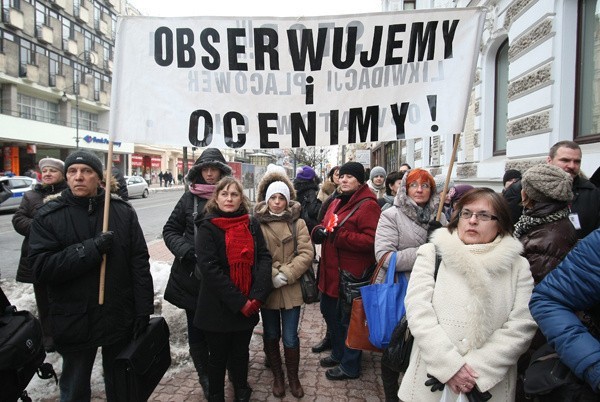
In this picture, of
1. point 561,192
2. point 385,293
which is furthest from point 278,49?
point 561,192

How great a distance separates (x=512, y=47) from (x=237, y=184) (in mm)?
6627

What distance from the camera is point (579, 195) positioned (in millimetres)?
3135

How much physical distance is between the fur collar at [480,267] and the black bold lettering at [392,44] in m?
1.68

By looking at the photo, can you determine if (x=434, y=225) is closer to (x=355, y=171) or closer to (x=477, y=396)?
(x=355, y=171)

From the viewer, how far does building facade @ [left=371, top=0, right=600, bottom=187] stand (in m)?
5.70

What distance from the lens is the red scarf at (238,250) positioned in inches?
117

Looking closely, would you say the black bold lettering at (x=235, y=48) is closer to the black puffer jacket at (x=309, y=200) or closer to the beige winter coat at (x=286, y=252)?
the beige winter coat at (x=286, y=252)

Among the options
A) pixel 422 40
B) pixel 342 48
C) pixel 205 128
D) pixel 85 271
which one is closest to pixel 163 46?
pixel 205 128

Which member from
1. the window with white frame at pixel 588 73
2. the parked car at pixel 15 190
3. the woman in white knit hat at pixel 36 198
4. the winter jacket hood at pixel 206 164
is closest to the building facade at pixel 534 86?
the window with white frame at pixel 588 73

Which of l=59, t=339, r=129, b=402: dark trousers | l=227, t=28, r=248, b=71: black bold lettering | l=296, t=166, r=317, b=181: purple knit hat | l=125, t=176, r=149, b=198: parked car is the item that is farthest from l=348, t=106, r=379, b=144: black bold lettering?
l=125, t=176, r=149, b=198: parked car

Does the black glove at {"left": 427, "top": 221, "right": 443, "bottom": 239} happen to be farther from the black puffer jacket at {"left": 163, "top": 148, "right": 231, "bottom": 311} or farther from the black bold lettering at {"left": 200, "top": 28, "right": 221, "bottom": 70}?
the black bold lettering at {"left": 200, "top": 28, "right": 221, "bottom": 70}

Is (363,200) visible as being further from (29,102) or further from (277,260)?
(29,102)

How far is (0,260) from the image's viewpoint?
28.2 feet

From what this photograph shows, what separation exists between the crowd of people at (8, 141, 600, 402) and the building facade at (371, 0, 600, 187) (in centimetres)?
315
